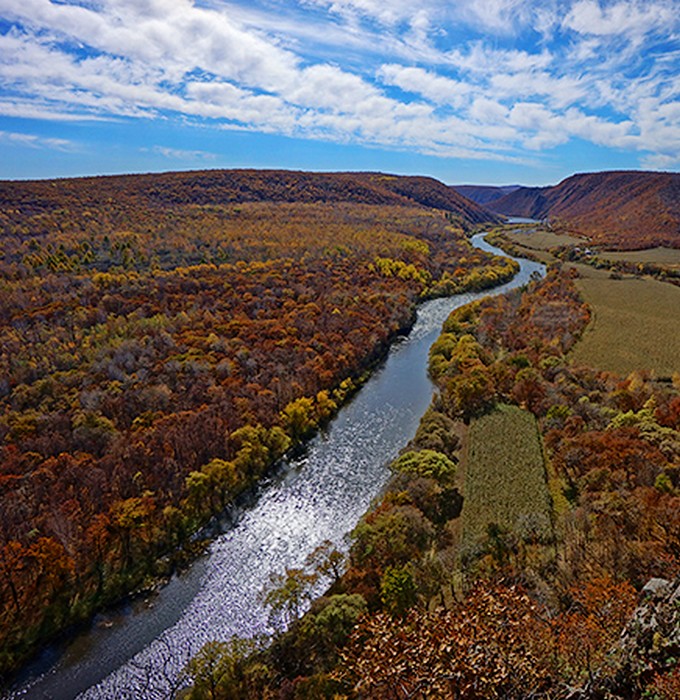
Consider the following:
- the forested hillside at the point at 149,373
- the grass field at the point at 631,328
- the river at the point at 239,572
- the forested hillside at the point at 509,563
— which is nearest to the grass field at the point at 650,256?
the grass field at the point at 631,328

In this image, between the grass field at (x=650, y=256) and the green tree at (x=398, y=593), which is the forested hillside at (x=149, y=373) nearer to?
the green tree at (x=398, y=593)

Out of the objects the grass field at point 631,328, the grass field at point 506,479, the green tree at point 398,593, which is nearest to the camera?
the green tree at point 398,593

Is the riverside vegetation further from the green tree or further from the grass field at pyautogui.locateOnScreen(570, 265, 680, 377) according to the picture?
the grass field at pyautogui.locateOnScreen(570, 265, 680, 377)

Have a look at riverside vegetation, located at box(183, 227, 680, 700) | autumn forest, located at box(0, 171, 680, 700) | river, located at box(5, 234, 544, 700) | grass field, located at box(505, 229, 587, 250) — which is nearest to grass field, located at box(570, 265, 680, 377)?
autumn forest, located at box(0, 171, 680, 700)

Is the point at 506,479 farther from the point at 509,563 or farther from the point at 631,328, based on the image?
the point at 631,328

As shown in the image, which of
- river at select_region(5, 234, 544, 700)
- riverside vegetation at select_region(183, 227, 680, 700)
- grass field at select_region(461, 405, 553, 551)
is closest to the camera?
riverside vegetation at select_region(183, 227, 680, 700)

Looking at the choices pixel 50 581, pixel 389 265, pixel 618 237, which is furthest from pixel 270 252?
pixel 618 237

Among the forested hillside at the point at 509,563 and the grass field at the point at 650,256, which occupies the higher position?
the grass field at the point at 650,256

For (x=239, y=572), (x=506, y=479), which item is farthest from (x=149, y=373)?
(x=506, y=479)
